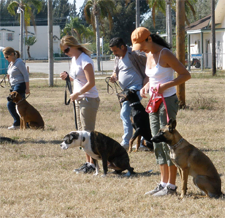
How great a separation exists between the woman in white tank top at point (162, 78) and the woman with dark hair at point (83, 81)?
3.39ft

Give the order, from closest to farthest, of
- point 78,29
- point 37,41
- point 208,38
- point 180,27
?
point 180,27, point 208,38, point 37,41, point 78,29

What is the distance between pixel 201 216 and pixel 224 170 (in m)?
1.98

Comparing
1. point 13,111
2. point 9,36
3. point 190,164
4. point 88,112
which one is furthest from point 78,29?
point 190,164

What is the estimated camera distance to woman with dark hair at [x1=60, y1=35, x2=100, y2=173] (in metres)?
5.75

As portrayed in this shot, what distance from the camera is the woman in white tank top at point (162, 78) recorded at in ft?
15.3

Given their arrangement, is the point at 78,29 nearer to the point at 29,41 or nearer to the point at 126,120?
the point at 29,41

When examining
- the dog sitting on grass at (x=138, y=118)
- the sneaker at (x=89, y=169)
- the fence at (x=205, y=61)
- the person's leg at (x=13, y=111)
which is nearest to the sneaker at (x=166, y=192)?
the sneaker at (x=89, y=169)

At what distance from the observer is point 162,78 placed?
15.6 ft

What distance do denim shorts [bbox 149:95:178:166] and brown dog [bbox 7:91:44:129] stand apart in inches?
222

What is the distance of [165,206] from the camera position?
4602mm

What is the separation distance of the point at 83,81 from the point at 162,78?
149cm

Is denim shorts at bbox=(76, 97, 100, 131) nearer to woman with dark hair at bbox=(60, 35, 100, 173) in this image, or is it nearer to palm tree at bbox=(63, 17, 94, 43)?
woman with dark hair at bbox=(60, 35, 100, 173)

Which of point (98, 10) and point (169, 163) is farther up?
point (98, 10)

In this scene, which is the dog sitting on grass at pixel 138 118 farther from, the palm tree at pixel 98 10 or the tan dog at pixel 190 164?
the palm tree at pixel 98 10
